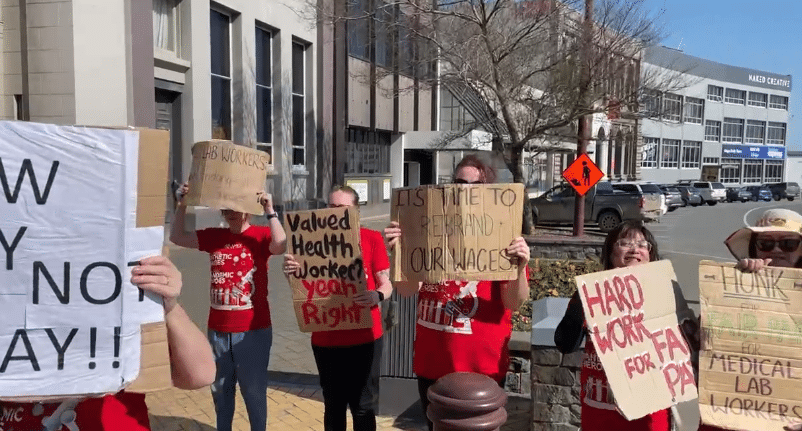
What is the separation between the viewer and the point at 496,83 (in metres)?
12.4

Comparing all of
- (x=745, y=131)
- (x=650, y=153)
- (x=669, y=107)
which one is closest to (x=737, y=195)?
(x=650, y=153)

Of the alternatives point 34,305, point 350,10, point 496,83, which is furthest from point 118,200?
point 350,10

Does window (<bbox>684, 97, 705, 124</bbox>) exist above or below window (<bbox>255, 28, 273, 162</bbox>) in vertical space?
above

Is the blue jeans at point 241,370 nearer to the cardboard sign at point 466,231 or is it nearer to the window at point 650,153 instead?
the cardboard sign at point 466,231

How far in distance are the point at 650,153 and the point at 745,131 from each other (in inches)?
893

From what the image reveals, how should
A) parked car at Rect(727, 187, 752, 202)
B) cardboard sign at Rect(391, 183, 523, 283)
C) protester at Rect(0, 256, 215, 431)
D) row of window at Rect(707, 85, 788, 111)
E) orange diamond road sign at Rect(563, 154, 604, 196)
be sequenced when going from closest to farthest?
protester at Rect(0, 256, 215, 431) < cardboard sign at Rect(391, 183, 523, 283) < orange diamond road sign at Rect(563, 154, 604, 196) < parked car at Rect(727, 187, 752, 202) < row of window at Rect(707, 85, 788, 111)

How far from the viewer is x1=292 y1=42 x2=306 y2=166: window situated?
69.5ft

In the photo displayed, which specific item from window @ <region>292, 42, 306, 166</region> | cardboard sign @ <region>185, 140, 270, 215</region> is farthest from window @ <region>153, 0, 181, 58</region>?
cardboard sign @ <region>185, 140, 270, 215</region>

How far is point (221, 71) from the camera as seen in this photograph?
16859 millimetres

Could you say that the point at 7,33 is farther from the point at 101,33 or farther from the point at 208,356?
the point at 208,356

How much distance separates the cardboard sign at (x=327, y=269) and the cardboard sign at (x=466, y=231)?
2.01ft

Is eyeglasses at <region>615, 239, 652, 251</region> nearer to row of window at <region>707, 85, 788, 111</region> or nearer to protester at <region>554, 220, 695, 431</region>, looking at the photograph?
protester at <region>554, 220, 695, 431</region>

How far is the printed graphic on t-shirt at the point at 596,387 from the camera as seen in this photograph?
8.72 feet

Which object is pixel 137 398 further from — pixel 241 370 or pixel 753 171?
pixel 753 171
